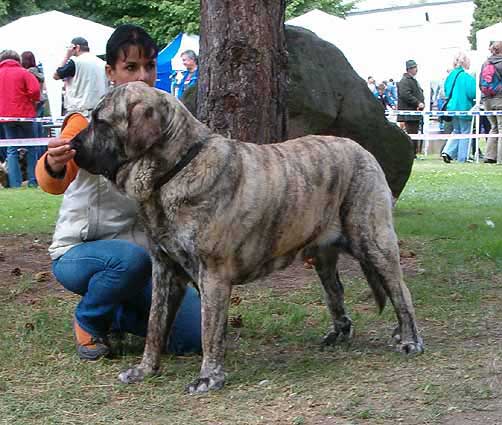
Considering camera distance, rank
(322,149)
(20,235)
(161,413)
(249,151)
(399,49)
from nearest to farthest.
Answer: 1. (161,413)
2. (249,151)
3. (322,149)
4. (20,235)
5. (399,49)

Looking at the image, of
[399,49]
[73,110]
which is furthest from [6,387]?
[399,49]

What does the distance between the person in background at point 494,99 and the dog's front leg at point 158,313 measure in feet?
51.4

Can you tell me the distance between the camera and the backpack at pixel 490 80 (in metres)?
19.4

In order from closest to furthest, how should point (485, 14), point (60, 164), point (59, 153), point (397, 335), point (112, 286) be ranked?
point (59, 153), point (60, 164), point (112, 286), point (397, 335), point (485, 14)

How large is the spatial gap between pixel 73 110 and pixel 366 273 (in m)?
1.91

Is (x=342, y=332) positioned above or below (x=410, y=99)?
below

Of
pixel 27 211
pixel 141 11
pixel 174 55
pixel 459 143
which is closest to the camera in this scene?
pixel 27 211

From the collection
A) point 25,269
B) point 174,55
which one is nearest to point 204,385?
point 25,269

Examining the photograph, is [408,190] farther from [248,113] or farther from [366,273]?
[366,273]

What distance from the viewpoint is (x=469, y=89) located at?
837 inches

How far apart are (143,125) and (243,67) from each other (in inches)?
116

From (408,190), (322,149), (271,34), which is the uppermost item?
(271,34)

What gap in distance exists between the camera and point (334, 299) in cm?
558

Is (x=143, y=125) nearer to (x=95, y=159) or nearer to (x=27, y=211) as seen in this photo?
(x=95, y=159)
